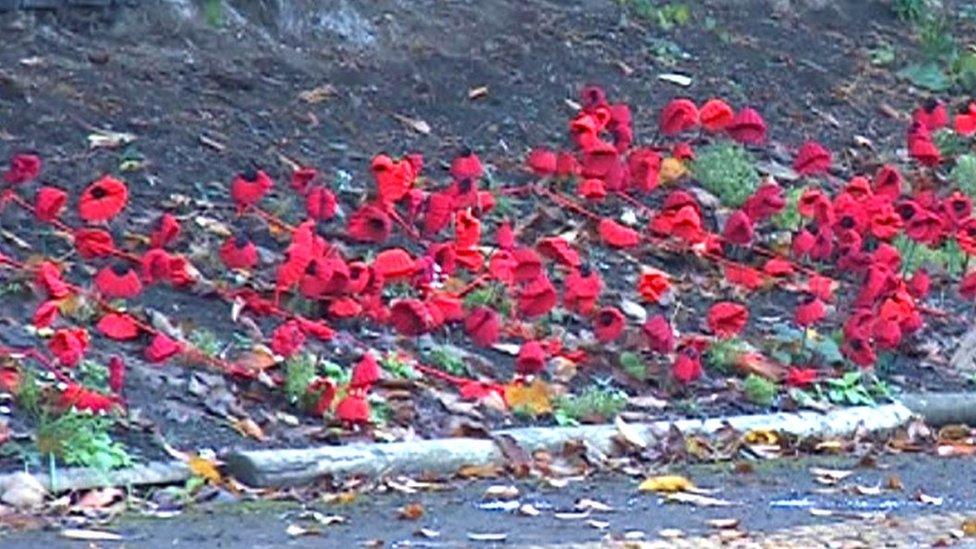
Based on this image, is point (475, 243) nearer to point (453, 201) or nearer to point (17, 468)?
point (453, 201)

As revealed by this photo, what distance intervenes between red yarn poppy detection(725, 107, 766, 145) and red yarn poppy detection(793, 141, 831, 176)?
0.20 meters

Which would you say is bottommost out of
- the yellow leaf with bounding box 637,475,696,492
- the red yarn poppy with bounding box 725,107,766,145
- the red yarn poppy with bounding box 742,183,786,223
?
the yellow leaf with bounding box 637,475,696,492

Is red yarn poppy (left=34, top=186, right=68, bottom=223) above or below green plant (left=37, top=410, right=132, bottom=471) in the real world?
above

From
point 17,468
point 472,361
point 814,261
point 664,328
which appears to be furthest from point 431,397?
point 814,261

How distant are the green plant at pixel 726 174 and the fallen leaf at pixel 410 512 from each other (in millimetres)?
3931

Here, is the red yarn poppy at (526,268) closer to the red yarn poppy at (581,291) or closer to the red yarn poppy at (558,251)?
the red yarn poppy at (581,291)

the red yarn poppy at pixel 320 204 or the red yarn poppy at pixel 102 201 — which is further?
the red yarn poppy at pixel 320 204

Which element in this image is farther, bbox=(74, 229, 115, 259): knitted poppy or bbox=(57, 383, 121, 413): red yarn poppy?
bbox=(74, 229, 115, 259): knitted poppy

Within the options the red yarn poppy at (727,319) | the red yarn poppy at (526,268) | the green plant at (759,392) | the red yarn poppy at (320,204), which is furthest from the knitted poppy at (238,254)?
the green plant at (759,392)

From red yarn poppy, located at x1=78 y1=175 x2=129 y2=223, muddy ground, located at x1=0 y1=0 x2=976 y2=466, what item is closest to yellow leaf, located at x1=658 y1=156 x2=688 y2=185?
muddy ground, located at x1=0 y1=0 x2=976 y2=466

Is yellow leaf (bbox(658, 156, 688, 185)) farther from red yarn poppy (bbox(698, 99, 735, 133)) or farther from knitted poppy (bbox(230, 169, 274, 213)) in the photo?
knitted poppy (bbox(230, 169, 274, 213))

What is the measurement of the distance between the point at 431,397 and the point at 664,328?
1.01 meters

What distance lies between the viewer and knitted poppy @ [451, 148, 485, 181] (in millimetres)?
10328

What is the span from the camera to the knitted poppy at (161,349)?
327 inches
